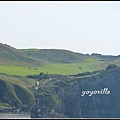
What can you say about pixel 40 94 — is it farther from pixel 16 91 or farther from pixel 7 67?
pixel 7 67

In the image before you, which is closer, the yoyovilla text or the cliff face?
the cliff face

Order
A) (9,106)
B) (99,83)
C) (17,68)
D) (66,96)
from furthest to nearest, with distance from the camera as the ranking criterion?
(17,68) < (99,83) < (66,96) < (9,106)

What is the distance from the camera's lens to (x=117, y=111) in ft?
550

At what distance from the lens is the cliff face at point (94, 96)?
521 ft

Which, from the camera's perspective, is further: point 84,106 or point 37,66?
point 37,66

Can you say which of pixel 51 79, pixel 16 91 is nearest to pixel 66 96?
pixel 51 79

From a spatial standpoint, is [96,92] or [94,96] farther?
[96,92]

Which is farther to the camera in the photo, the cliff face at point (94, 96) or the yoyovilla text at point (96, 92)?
the yoyovilla text at point (96, 92)

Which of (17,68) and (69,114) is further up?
(17,68)

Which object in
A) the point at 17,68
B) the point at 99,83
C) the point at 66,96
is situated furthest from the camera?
the point at 17,68

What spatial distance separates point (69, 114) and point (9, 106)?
20.7 meters

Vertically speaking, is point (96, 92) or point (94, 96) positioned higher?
point (96, 92)

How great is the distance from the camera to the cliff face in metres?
159

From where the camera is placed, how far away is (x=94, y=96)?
16850 centimetres
